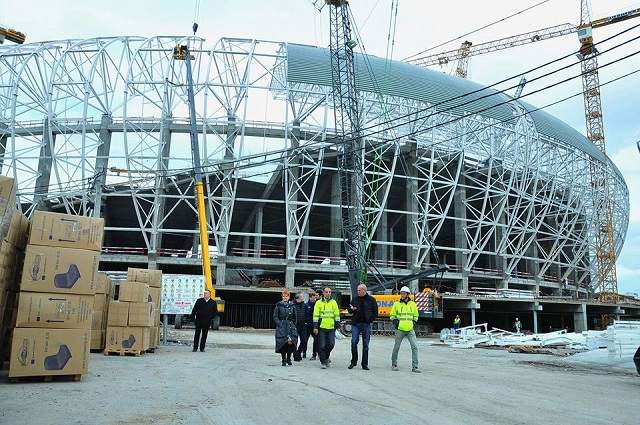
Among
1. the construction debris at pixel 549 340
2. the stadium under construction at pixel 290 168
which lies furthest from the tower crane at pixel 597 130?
the construction debris at pixel 549 340

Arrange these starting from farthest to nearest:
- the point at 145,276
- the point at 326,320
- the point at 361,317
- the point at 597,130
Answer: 1. the point at 597,130
2. the point at 145,276
3. the point at 326,320
4. the point at 361,317

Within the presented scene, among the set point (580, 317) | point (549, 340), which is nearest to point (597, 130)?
point (580, 317)

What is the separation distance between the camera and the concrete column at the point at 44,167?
3325 centimetres

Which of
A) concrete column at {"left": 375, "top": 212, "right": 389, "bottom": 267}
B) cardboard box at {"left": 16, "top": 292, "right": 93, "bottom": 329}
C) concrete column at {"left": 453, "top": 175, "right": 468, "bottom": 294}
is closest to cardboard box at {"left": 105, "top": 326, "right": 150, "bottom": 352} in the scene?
cardboard box at {"left": 16, "top": 292, "right": 93, "bottom": 329}

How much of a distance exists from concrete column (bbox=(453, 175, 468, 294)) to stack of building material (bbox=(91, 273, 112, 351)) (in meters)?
31.3

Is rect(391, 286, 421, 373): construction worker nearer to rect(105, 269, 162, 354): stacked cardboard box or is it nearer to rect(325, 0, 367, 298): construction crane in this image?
rect(105, 269, 162, 354): stacked cardboard box

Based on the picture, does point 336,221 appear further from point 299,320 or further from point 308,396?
point 308,396

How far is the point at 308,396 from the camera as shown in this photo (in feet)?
19.4

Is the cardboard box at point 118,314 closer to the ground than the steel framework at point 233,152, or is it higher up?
closer to the ground

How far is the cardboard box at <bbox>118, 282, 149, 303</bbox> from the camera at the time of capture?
10.5 metres

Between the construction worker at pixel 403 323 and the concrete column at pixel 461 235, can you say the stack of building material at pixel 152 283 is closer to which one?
the construction worker at pixel 403 323

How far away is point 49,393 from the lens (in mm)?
5664

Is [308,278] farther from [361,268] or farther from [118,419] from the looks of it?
[118,419]

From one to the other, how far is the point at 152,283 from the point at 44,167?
86.4 feet
